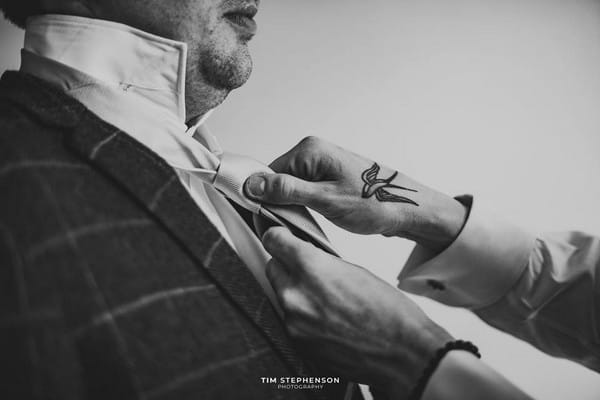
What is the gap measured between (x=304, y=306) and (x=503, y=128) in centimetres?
131

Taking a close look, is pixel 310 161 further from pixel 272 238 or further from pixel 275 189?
pixel 272 238

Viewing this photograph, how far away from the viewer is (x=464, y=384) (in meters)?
0.61

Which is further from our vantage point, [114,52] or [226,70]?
[226,70]

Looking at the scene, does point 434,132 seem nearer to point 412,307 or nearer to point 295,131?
point 295,131

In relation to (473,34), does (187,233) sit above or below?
below

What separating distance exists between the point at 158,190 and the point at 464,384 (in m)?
0.51

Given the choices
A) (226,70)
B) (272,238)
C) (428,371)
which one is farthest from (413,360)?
(226,70)

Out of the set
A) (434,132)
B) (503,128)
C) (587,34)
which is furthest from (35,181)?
(587,34)

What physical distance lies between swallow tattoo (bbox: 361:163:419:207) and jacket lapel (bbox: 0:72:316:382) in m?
0.41

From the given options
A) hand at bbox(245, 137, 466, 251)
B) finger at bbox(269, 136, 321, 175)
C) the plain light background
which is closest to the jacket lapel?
hand at bbox(245, 137, 466, 251)

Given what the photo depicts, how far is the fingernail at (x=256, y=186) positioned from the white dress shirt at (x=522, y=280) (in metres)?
0.47

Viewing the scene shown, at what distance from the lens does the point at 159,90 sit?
830 mm

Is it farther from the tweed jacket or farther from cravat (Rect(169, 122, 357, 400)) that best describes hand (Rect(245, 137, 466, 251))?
the tweed jacket

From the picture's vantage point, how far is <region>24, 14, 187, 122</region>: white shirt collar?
770 millimetres
